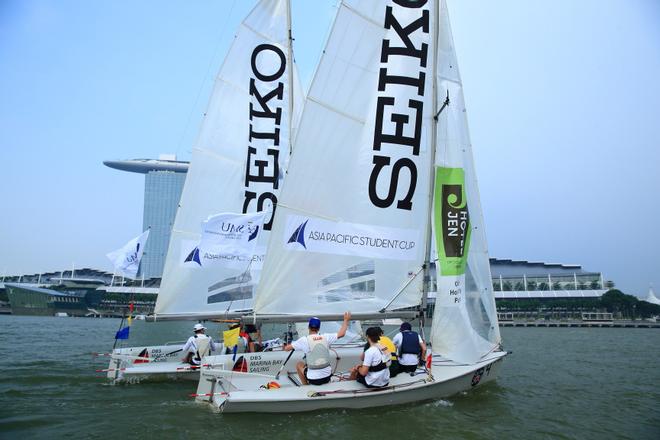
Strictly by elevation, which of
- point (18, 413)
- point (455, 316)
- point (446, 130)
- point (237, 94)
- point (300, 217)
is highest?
point (237, 94)

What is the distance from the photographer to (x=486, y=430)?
909 cm

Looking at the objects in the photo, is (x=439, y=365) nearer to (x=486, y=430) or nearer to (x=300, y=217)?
(x=486, y=430)

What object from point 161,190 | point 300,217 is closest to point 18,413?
point 300,217

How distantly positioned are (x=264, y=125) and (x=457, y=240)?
8313 mm

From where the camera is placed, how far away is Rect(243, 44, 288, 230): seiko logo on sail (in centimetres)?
1659

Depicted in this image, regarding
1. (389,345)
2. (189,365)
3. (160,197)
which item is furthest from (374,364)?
(160,197)

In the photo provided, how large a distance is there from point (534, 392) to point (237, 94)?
13394mm

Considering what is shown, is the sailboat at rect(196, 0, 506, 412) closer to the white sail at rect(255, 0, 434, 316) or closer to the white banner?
the white sail at rect(255, 0, 434, 316)

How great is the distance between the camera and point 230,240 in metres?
14.7

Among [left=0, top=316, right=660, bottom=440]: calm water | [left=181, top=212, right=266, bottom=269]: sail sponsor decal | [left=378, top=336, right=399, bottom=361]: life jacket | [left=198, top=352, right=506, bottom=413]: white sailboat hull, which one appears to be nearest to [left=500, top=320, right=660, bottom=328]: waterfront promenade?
[left=0, top=316, right=660, bottom=440]: calm water

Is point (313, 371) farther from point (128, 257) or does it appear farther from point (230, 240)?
point (128, 257)

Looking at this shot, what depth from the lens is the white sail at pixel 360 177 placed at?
1113cm

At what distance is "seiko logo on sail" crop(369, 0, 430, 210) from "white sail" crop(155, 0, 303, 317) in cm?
544

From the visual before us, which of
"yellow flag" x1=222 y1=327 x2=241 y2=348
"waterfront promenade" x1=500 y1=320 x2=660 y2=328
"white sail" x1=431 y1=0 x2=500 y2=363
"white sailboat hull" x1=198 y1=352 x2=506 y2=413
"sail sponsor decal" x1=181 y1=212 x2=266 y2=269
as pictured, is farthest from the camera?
"waterfront promenade" x1=500 y1=320 x2=660 y2=328
